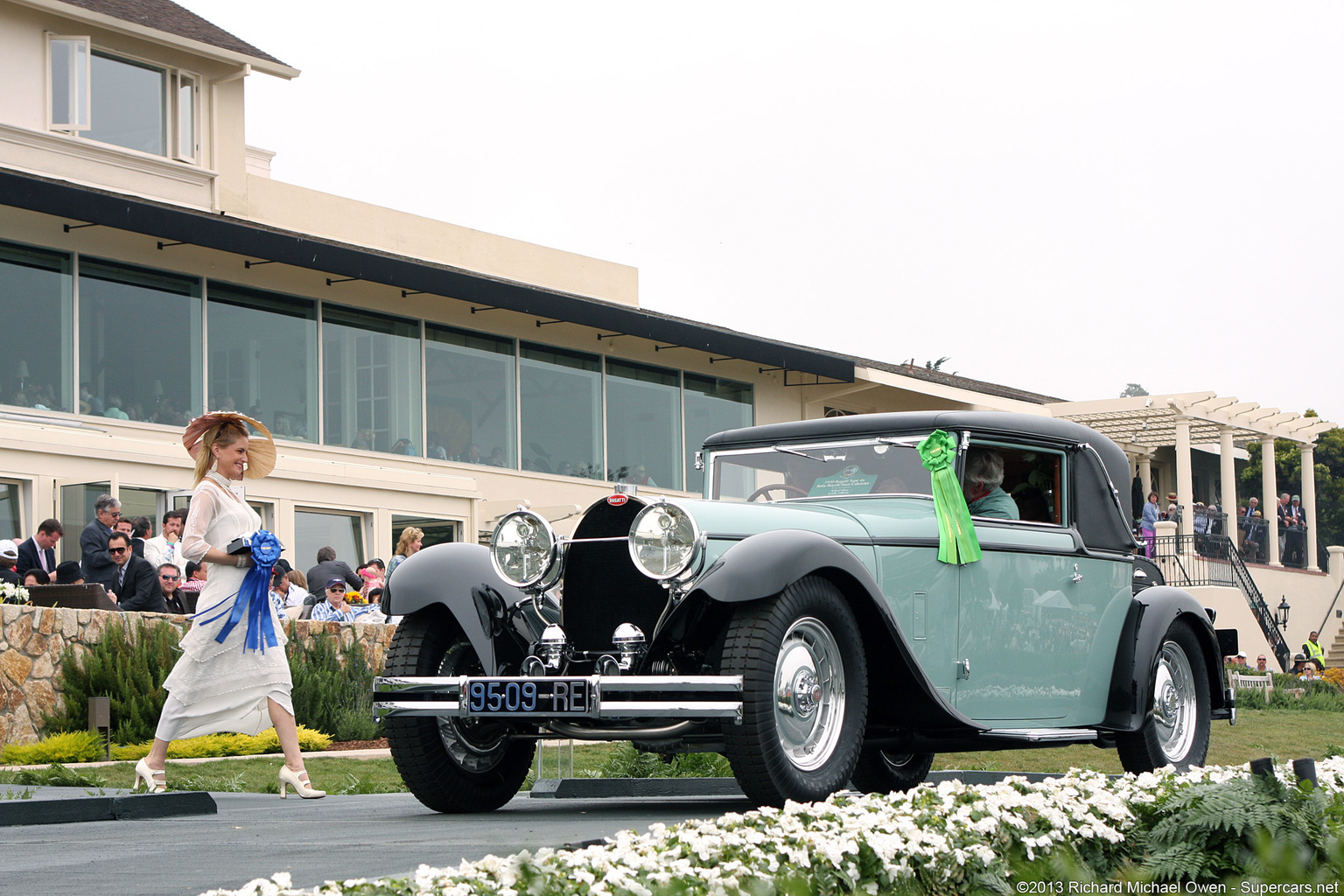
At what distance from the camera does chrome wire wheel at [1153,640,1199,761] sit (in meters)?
8.31

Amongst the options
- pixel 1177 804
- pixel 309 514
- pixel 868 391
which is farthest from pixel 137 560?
pixel 868 391

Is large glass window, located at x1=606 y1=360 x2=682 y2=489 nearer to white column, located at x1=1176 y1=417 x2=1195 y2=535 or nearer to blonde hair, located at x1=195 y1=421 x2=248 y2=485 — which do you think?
white column, located at x1=1176 y1=417 x2=1195 y2=535

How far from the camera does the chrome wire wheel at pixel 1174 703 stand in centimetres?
831

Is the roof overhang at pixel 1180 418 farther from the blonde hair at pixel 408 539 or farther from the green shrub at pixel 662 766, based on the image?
the green shrub at pixel 662 766

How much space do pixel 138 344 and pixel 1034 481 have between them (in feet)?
45.4

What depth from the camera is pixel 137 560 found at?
531 inches

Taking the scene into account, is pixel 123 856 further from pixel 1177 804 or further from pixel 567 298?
pixel 567 298

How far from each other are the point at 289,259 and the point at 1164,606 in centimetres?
1389

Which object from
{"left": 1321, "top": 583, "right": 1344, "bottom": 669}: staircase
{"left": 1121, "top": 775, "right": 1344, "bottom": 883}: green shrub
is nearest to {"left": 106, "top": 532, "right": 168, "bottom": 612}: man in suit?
{"left": 1121, "top": 775, "right": 1344, "bottom": 883}: green shrub

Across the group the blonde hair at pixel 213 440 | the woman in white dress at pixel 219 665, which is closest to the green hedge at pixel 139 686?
the woman in white dress at pixel 219 665

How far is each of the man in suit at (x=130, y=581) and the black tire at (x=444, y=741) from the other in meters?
7.17

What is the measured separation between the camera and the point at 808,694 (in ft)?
19.9

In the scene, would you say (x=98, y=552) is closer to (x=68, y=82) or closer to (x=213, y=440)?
(x=213, y=440)

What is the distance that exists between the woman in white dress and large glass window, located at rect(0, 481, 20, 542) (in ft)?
33.1
